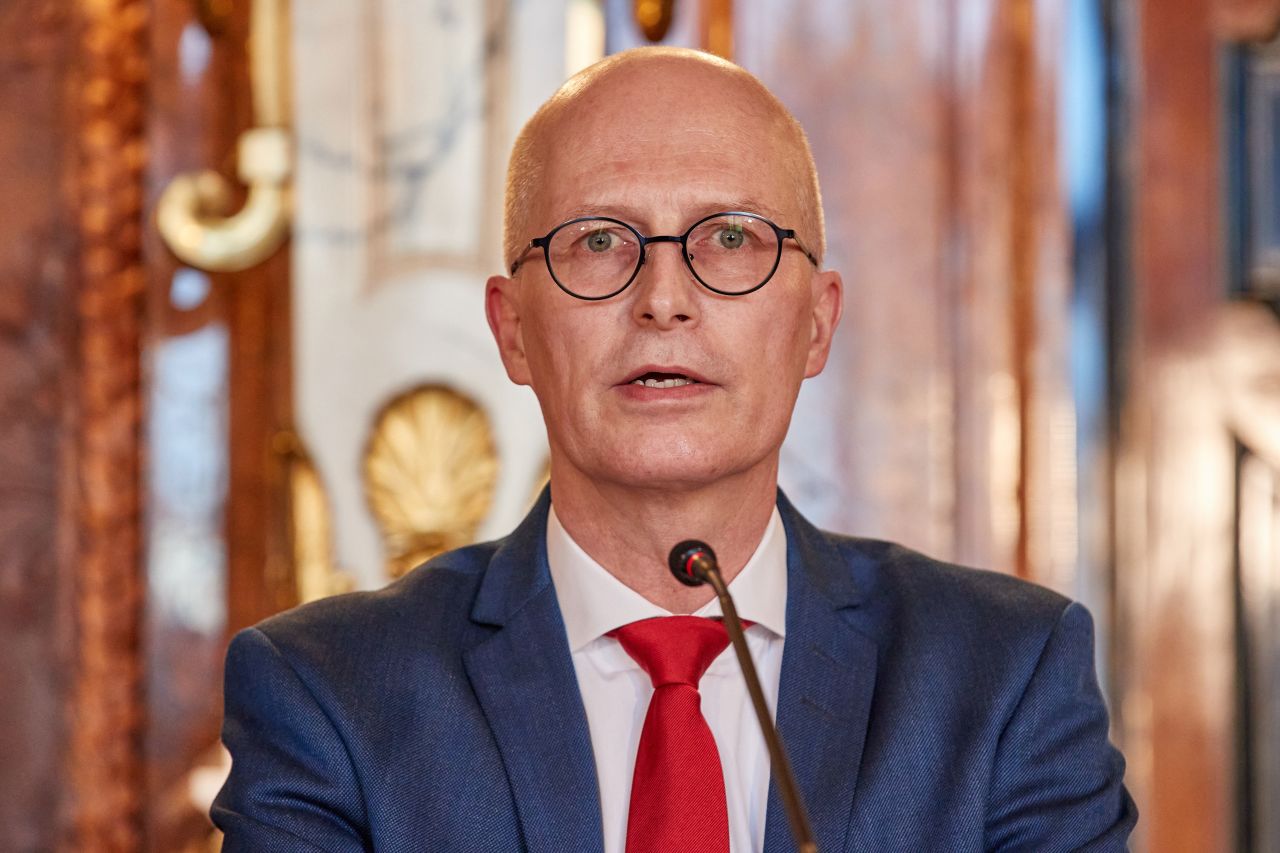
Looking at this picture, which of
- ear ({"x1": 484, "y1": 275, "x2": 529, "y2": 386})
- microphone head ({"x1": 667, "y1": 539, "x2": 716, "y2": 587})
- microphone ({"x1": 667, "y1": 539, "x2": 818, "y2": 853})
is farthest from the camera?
ear ({"x1": 484, "y1": 275, "x2": 529, "y2": 386})

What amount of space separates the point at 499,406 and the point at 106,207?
22.4 inches

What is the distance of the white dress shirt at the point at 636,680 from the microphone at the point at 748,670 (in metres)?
0.10

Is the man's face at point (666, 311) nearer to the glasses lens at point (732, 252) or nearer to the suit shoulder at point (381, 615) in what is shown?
the glasses lens at point (732, 252)

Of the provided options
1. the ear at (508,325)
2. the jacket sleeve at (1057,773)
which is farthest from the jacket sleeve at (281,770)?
the jacket sleeve at (1057,773)

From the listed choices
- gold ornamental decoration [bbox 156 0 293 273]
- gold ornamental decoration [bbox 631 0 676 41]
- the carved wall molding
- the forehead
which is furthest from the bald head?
the carved wall molding

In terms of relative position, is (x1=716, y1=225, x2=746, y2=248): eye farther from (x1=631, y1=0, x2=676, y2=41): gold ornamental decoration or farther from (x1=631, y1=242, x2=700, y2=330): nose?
(x1=631, y1=0, x2=676, y2=41): gold ornamental decoration

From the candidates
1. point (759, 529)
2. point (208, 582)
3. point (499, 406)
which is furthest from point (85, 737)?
point (759, 529)

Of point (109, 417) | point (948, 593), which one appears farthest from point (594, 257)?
point (109, 417)

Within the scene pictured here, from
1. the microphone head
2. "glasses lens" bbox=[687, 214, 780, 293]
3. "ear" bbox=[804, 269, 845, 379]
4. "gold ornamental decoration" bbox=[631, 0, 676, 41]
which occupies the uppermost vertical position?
"gold ornamental decoration" bbox=[631, 0, 676, 41]

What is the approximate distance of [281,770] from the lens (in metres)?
1.36

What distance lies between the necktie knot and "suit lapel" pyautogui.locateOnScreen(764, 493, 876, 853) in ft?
0.26

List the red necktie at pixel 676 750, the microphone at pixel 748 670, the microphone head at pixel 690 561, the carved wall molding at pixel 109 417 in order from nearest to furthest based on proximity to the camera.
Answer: the microphone at pixel 748 670 < the microphone head at pixel 690 561 < the red necktie at pixel 676 750 < the carved wall molding at pixel 109 417

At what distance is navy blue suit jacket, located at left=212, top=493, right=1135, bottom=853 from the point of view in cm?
135

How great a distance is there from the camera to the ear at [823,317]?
1589mm
